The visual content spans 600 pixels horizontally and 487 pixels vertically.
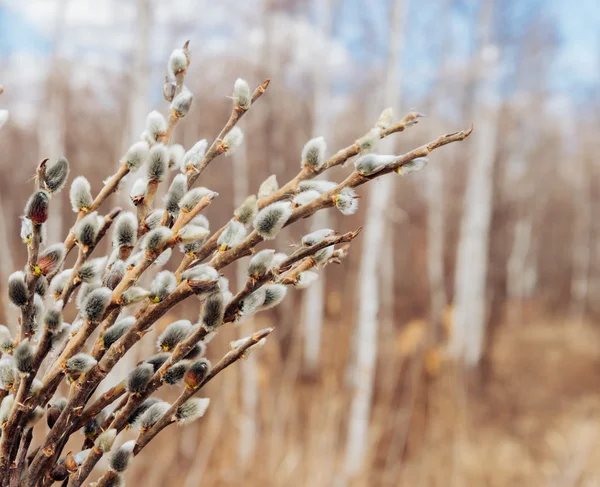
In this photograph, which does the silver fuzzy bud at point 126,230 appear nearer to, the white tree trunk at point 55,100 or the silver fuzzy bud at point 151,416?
the silver fuzzy bud at point 151,416

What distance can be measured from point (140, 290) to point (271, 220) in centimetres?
12

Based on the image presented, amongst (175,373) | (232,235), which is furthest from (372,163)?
(175,373)

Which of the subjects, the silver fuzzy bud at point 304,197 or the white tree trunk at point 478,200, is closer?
the silver fuzzy bud at point 304,197

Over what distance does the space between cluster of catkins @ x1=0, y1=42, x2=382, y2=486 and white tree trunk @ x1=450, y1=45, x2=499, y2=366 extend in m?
6.01

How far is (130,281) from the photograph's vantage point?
1.53 feet

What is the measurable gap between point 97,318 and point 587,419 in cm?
666

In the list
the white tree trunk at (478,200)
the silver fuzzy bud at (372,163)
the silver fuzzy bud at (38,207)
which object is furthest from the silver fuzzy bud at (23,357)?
the white tree trunk at (478,200)

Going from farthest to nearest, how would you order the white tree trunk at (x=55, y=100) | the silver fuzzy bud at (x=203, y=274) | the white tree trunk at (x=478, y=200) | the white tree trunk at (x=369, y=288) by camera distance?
the white tree trunk at (x=478, y=200)
the white tree trunk at (x=55, y=100)
the white tree trunk at (x=369, y=288)
the silver fuzzy bud at (x=203, y=274)

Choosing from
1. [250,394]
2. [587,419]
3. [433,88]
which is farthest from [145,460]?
[433,88]

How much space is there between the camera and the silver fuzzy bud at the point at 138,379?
464 millimetres

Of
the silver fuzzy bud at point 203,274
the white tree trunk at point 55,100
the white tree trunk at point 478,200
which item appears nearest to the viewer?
the silver fuzzy bud at point 203,274

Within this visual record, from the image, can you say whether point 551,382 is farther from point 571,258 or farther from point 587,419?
point 571,258

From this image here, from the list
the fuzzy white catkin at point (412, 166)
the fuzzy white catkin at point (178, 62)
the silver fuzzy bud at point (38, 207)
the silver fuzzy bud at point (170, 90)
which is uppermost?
the fuzzy white catkin at point (178, 62)

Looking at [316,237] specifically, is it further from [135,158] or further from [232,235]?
[135,158]
